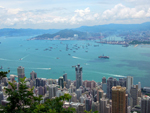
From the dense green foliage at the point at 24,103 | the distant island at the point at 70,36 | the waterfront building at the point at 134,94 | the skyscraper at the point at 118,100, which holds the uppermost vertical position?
the distant island at the point at 70,36

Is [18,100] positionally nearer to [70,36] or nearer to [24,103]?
[24,103]

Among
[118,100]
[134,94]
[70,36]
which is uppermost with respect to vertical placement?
[70,36]

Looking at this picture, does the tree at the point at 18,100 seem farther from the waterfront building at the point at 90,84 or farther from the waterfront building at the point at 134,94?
the waterfront building at the point at 90,84

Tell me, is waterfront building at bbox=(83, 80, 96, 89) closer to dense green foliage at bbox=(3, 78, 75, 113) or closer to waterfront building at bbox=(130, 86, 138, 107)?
waterfront building at bbox=(130, 86, 138, 107)

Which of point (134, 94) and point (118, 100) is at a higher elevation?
point (118, 100)

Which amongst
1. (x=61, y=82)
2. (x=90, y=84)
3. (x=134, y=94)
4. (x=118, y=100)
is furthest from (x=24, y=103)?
(x=61, y=82)

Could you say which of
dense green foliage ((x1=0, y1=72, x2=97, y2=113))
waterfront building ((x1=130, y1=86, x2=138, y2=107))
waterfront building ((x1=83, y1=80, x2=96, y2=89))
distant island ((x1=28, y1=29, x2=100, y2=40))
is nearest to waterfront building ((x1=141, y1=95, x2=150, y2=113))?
waterfront building ((x1=130, y1=86, x2=138, y2=107))

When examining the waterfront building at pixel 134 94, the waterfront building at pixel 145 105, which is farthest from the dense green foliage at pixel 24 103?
the waterfront building at pixel 134 94

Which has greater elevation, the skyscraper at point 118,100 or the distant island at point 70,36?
the distant island at point 70,36

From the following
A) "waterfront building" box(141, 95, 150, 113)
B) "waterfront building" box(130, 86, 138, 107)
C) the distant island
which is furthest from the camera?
the distant island

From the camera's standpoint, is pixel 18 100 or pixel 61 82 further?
pixel 61 82

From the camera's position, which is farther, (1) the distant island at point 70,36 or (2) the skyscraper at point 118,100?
(1) the distant island at point 70,36
